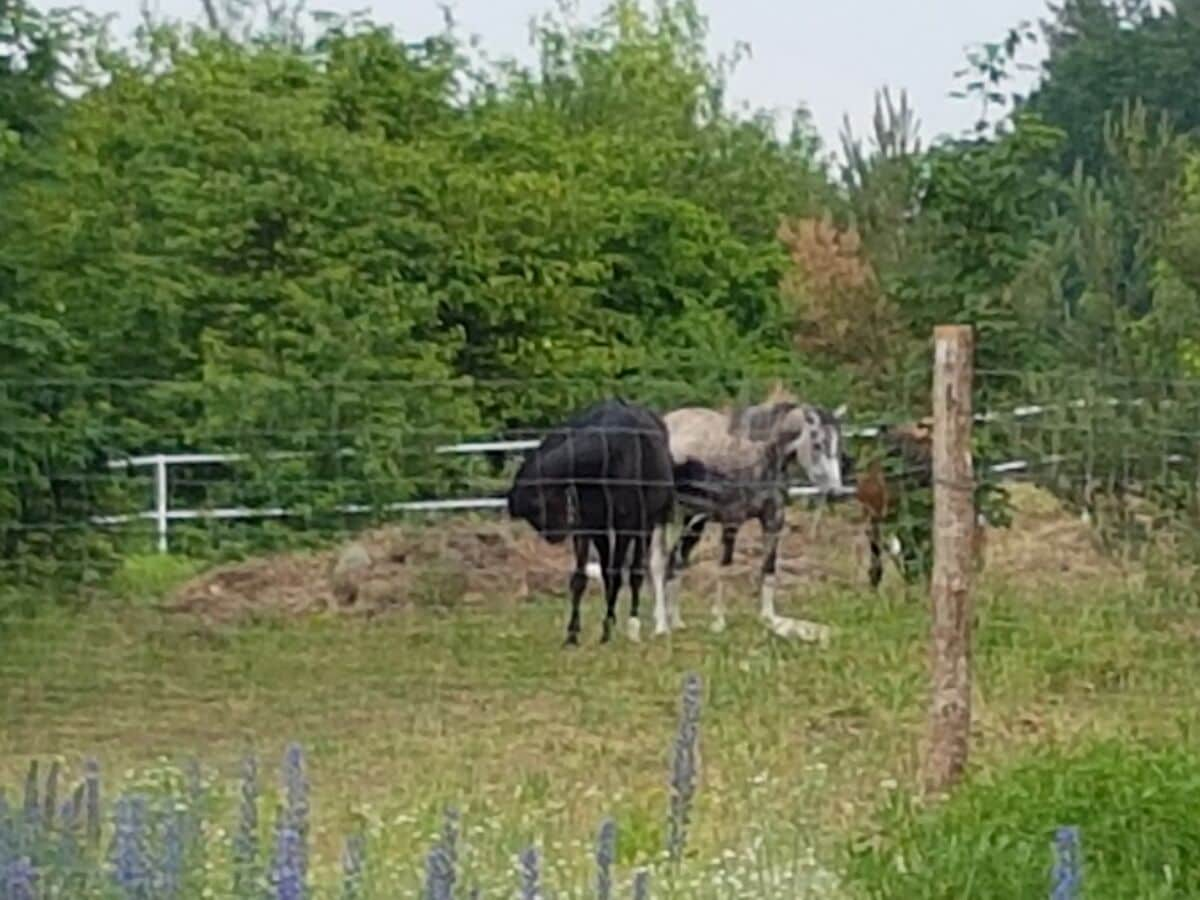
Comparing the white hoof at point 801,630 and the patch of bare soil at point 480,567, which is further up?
the patch of bare soil at point 480,567

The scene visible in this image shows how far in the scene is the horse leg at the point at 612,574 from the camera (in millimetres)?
11258

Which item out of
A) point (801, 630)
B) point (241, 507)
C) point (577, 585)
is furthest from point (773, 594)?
point (241, 507)

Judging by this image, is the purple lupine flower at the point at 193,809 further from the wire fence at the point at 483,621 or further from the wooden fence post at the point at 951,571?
the wooden fence post at the point at 951,571

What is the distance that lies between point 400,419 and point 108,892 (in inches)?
434

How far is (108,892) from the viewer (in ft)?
11.2

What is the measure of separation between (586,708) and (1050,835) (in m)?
4.16

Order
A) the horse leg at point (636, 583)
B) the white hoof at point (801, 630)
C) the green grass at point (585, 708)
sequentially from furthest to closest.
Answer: the horse leg at point (636, 583), the white hoof at point (801, 630), the green grass at point (585, 708)

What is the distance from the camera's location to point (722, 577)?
38.7ft

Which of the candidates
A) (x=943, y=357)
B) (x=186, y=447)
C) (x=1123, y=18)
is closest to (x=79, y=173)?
(x=186, y=447)

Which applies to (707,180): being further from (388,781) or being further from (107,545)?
(388,781)

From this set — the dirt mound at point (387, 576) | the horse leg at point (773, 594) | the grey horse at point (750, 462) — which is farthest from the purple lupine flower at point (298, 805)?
the dirt mound at point (387, 576)

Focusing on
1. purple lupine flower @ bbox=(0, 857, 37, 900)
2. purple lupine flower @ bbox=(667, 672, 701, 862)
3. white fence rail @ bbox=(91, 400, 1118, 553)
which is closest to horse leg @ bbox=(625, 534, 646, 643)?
white fence rail @ bbox=(91, 400, 1118, 553)

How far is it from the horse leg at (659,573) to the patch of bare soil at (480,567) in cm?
82

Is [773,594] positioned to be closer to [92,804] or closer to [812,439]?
[812,439]
